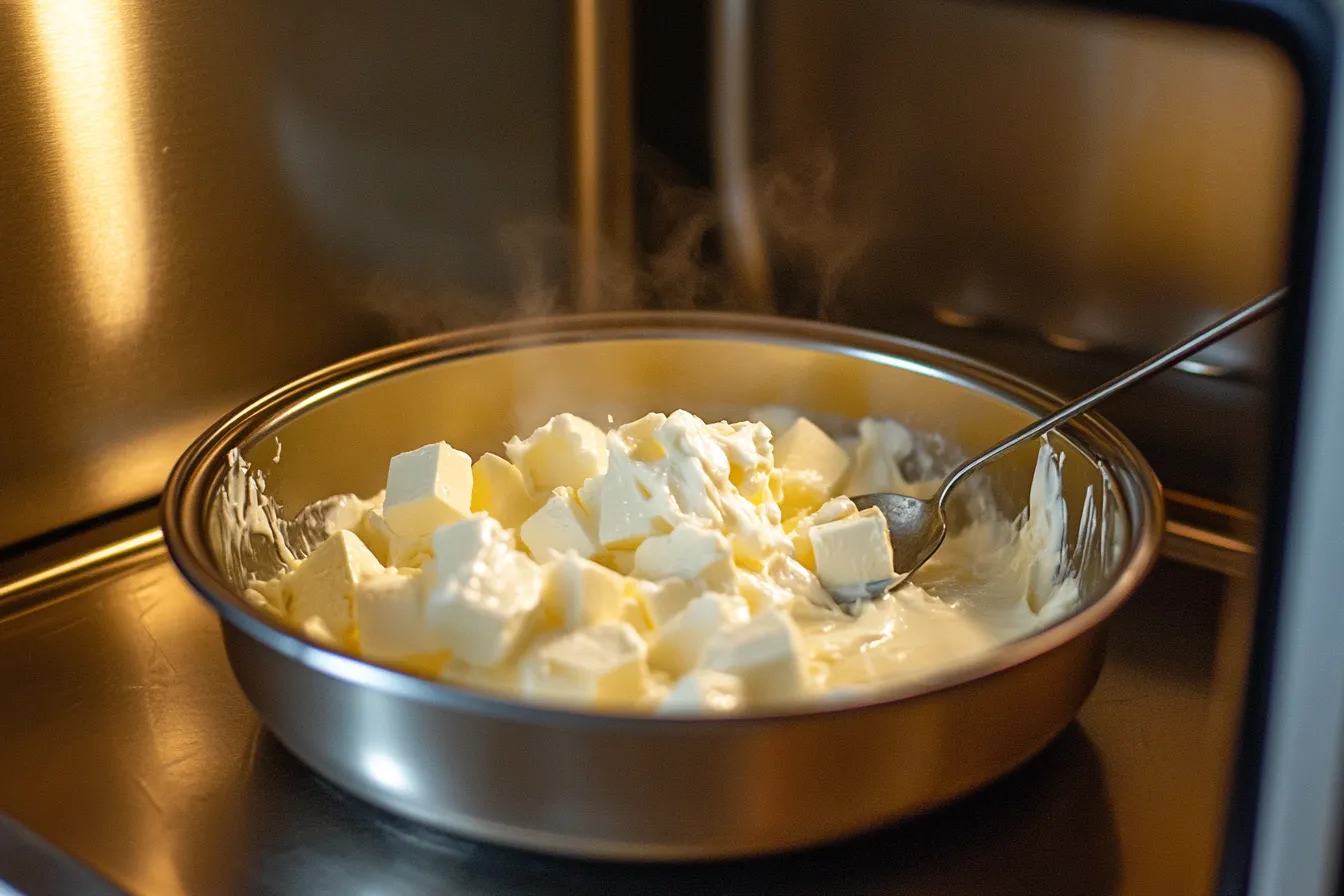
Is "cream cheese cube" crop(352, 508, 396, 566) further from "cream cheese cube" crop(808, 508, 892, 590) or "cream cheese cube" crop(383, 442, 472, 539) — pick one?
"cream cheese cube" crop(808, 508, 892, 590)

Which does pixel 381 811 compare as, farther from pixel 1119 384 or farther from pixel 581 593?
pixel 1119 384

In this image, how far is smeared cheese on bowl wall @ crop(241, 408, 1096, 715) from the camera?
0.66m

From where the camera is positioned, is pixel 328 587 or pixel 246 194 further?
pixel 246 194

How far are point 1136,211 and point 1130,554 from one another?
376mm

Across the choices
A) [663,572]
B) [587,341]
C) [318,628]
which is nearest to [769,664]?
[663,572]

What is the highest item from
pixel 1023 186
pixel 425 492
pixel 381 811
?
pixel 1023 186

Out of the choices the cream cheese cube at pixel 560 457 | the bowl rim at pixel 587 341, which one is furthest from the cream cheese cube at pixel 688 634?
the cream cheese cube at pixel 560 457

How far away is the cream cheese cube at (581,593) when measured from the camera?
0.69 m

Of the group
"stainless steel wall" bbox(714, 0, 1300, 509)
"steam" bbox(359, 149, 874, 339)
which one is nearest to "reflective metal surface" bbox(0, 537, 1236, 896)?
"stainless steel wall" bbox(714, 0, 1300, 509)

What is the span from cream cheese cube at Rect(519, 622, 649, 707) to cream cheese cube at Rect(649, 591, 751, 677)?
0.08ft

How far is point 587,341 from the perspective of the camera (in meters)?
1.01

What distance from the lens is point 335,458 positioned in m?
0.92

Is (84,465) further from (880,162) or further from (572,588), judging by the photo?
(880,162)

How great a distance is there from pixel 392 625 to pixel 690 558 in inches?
6.8
